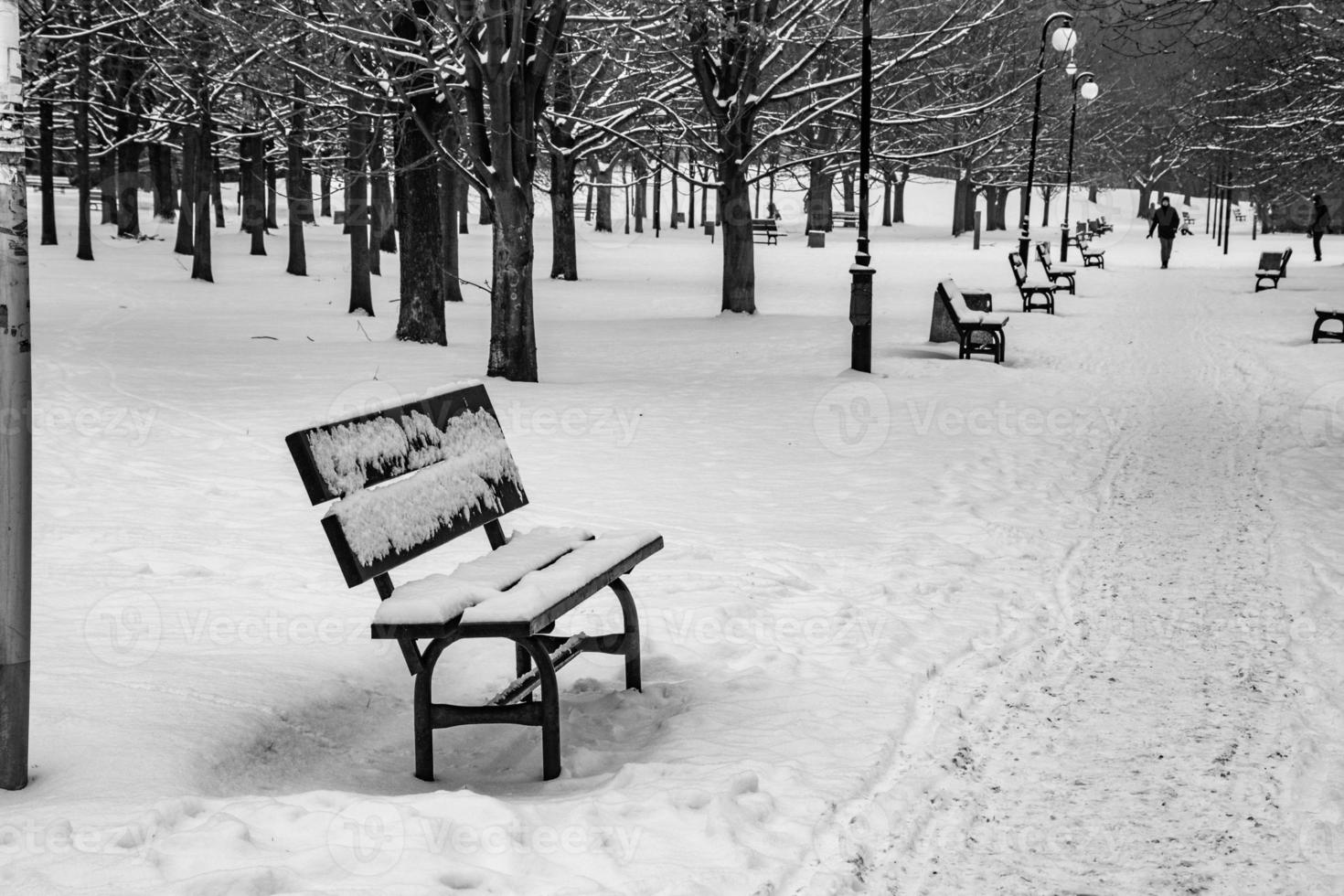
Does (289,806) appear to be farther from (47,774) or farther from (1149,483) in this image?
(1149,483)

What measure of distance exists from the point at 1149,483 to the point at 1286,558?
6.65 feet

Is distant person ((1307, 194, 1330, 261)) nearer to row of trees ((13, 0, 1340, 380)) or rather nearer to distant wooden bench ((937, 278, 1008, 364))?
row of trees ((13, 0, 1340, 380))

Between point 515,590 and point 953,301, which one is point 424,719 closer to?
point 515,590

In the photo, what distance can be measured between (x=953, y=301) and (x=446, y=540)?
40.8 ft

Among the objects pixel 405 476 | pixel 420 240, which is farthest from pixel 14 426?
pixel 420 240

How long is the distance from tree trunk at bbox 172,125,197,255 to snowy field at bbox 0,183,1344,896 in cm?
1639

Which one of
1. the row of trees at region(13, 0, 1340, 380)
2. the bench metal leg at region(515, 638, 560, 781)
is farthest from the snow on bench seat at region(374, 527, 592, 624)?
the row of trees at region(13, 0, 1340, 380)

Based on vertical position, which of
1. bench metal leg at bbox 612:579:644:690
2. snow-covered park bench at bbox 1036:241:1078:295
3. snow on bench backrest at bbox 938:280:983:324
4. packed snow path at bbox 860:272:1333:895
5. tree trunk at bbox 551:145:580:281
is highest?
tree trunk at bbox 551:145:580:281

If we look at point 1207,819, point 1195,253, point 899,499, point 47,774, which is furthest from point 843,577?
point 1195,253

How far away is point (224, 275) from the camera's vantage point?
29109 millimetres

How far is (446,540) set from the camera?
15.1ft

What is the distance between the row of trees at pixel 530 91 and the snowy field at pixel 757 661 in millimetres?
3093

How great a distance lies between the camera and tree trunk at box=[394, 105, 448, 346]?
53.4 ft

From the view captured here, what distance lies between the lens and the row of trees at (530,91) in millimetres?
12734
